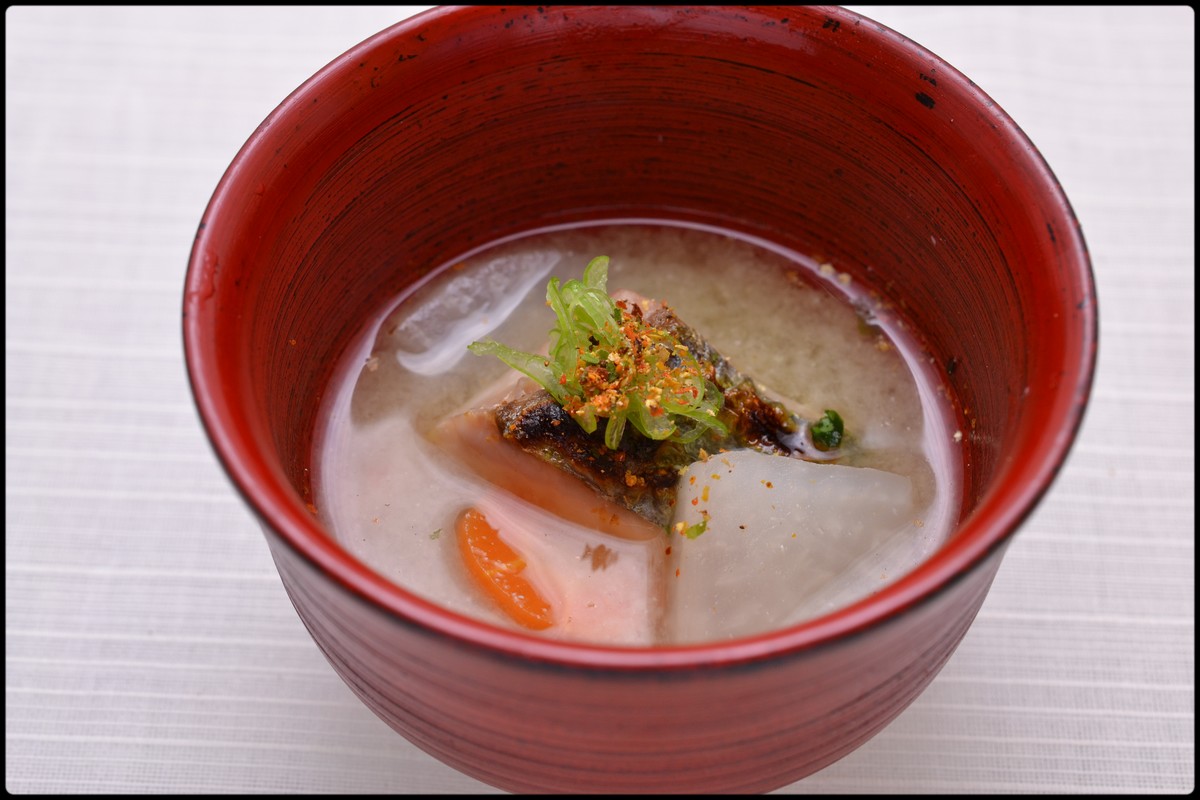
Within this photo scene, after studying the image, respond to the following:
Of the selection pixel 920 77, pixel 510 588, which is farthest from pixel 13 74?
pixel 920 77

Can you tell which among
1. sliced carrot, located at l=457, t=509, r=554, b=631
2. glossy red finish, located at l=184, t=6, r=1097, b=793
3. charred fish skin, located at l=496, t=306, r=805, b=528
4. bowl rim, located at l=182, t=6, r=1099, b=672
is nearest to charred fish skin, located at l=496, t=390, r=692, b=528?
charred fish skin, located at l=496, t=306, r=805, b=528

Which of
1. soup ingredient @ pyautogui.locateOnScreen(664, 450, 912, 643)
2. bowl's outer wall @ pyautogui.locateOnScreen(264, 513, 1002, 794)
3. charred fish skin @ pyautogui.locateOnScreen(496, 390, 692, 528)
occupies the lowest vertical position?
bowl's outer wall @ pyautogui.locateOnScreen(264, 513, 1002, 794)

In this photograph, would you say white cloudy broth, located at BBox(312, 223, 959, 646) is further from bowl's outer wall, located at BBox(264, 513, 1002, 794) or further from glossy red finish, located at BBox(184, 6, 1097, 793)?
bowl's outer wall, located at BBox(264, 513, 1002, 794)

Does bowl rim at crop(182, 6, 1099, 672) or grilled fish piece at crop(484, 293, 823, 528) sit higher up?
grilled fish piece at crop(484, 293, 823, 528)

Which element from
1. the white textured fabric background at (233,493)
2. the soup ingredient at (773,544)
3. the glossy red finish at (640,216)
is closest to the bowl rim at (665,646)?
the glossy red finish at (640,216)

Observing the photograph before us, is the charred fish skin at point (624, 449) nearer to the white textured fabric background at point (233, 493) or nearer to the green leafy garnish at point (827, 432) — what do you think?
the green leafy garnish at point (827, 432)

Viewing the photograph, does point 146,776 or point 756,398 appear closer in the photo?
point 756,398

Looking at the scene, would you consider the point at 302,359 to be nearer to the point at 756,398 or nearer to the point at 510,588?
the point at 510,588
